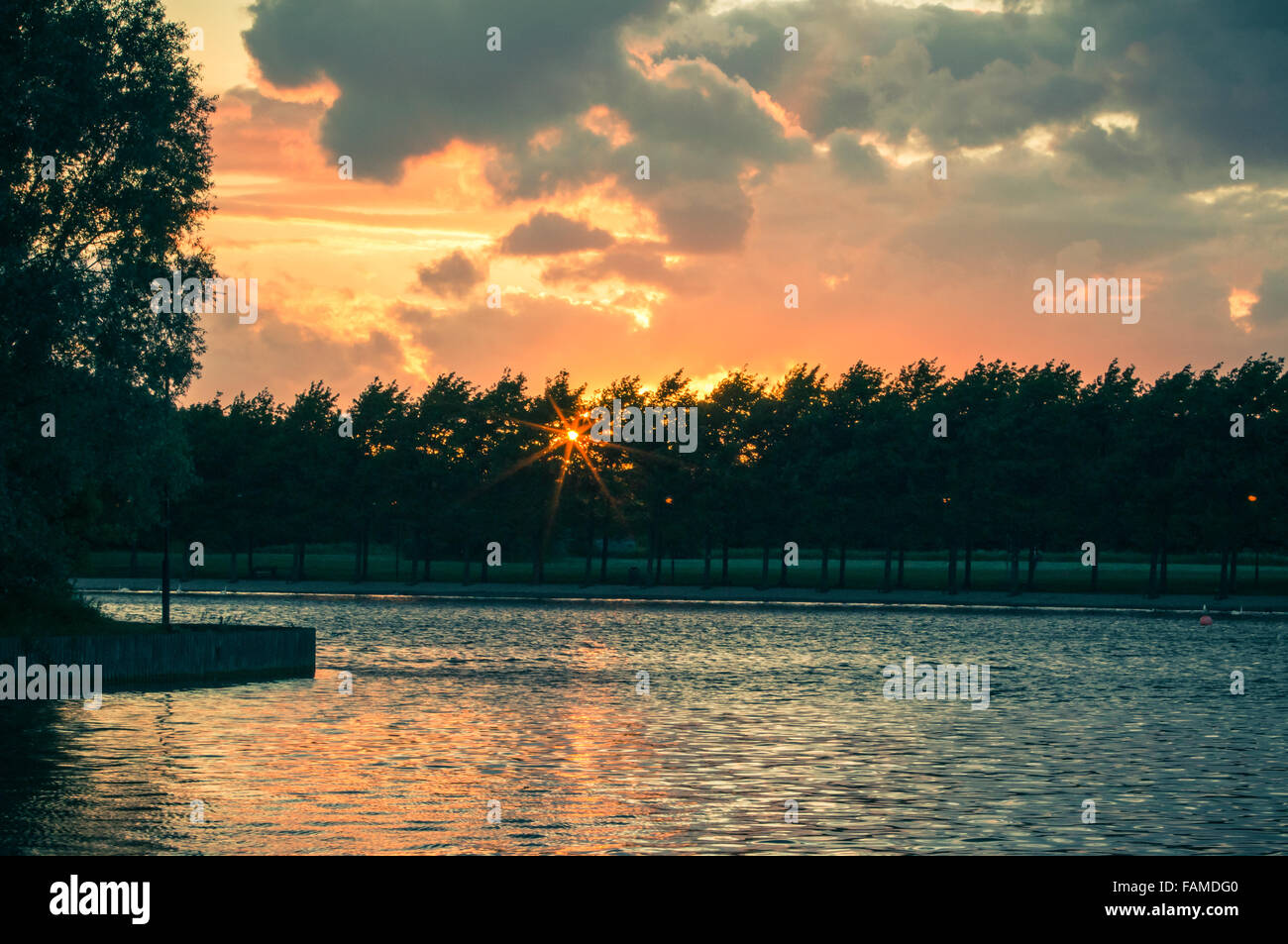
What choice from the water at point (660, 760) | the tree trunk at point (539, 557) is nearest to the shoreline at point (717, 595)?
the tree trunk at point (539, 557)

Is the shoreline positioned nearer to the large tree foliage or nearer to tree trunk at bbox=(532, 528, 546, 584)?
tree trunk at bbox=(532, 528, 546, 584)

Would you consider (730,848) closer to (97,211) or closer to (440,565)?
(97,211)

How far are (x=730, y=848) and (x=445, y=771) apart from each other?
6.99m

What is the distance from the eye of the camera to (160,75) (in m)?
40.0

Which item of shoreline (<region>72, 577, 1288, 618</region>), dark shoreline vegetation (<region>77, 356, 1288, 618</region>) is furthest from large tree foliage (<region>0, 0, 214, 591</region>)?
dark shoreline vegetation (<region>77, 356, 1288, 618</region>)

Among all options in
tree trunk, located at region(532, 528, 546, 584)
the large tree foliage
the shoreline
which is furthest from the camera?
tree trunk, located at region(532, 528, 546, 584)

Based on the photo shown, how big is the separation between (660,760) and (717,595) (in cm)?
6972

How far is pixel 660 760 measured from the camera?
22953 millimetres

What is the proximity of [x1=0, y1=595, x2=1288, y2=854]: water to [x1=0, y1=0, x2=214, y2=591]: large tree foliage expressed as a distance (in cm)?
719

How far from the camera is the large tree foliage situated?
36.5m

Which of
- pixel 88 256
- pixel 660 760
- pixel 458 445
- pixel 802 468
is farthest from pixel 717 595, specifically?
pixel 660 760

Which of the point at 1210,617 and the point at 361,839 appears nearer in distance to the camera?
the point at 361,839

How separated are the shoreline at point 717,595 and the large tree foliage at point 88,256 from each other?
46.5 m
